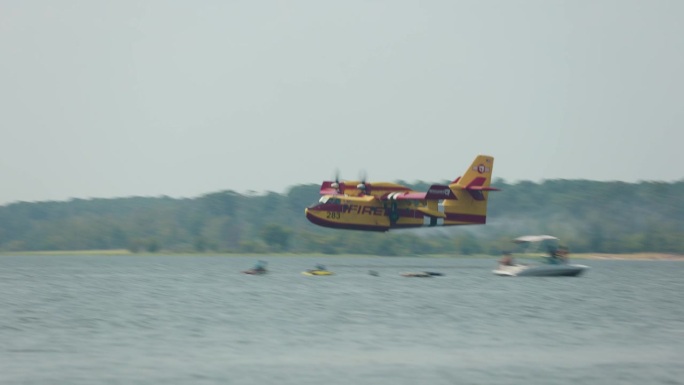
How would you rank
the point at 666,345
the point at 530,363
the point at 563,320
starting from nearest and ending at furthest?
the point at 530,363 < the point at 666,345 < the point at 563,320

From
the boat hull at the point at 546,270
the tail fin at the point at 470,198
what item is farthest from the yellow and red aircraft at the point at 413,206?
the boat hull at the point at 546,270

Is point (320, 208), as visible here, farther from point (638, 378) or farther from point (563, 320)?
point (638, 378)

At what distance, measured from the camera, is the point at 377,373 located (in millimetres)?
34500

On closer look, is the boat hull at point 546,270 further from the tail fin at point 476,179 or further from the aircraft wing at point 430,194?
the tail fin at point 476,179

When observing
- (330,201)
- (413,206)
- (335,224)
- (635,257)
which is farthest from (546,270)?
(635,257)

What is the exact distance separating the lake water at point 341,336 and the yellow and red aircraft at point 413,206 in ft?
105

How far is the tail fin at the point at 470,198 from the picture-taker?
355 feet

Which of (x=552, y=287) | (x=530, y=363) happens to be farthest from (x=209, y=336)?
(x=552, y=287)

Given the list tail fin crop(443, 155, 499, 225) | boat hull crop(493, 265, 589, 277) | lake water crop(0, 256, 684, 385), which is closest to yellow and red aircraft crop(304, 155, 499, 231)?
tail fin crop(443, 155, 499, 225)

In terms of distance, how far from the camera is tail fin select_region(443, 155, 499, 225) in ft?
355

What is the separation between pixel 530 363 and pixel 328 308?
20.9 m

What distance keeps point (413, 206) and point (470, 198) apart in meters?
5.70

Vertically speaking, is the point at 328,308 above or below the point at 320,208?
below

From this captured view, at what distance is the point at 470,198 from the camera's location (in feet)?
357
